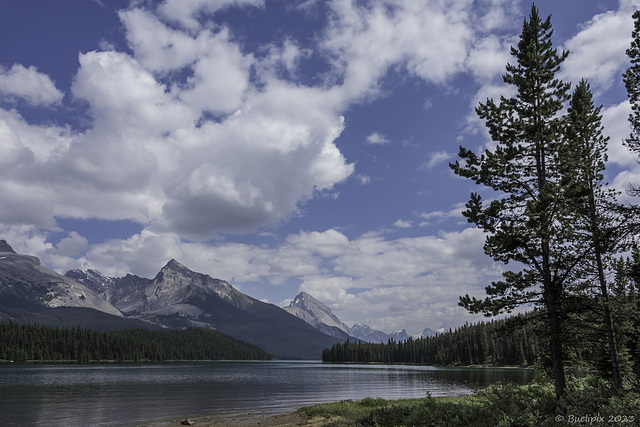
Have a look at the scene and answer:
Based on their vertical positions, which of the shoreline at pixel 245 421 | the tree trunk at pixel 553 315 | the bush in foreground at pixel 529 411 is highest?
the tree trunk at pixel 553 315

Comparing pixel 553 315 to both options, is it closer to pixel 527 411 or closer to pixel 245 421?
pixel 527 411

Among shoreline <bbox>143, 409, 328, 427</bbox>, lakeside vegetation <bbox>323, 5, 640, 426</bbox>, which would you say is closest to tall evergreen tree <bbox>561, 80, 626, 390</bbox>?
lakeside vegetation <bbox>323, 5, 640, 426</bbox>

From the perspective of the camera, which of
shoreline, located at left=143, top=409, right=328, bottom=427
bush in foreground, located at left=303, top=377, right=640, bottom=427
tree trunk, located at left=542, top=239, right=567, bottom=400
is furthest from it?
shoreline, located at left=143, top=409, right=328, bottom=427

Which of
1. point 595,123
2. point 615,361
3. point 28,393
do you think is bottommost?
point 28,393

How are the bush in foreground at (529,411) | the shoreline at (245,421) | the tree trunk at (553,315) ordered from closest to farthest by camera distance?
the bush in foreground at (529,411) < the tree trunk at (553,315) < the shoreline at (245,421)

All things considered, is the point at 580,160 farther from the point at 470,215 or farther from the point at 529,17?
the point at 529,17

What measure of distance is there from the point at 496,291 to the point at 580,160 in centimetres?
1023

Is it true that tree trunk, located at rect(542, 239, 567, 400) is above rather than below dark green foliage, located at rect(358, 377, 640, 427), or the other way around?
above

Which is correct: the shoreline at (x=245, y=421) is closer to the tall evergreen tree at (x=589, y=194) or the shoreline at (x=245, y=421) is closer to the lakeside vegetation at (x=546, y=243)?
the lakeside vegetation at (x=546, y=243)

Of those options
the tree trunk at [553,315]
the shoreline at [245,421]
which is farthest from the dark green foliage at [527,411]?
the shoreline at [245,421]

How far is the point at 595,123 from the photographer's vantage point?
32.7 m

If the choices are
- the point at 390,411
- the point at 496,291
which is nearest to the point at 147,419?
the point at 390,411

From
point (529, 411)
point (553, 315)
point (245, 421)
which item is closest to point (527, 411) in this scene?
point (529, 411)

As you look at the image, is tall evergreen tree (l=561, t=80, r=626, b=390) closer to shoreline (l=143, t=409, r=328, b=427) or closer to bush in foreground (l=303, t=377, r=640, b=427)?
bush in foreground (l=303, t=377, r=640, b=427)
